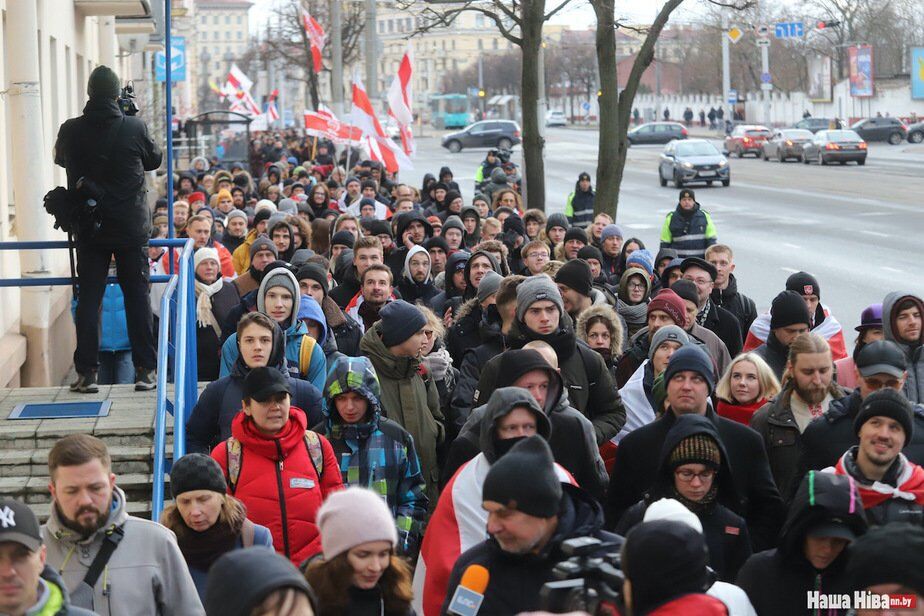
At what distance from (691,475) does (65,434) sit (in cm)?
421

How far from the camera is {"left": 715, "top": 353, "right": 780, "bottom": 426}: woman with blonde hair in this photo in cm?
782

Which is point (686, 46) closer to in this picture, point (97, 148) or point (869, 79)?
point (869, 79)

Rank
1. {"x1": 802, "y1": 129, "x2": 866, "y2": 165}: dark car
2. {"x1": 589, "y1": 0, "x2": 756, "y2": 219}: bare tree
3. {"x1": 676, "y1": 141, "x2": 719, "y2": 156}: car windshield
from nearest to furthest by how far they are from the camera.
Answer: {"x1": 589, "y1": 0, "x2": 756, "y2": 219}: bare tree
{"x1": 676, "y1": 141, "x2": 719, "y2": 156}: car windshield
{"x1": 802, "y1": 129, "x2": 866, "y2": 165}: dark car

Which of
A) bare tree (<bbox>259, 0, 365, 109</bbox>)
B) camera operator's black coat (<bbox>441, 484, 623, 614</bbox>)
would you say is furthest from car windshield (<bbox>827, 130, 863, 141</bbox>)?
camera operator's black coat (<bbox>441, 484, 623, 614</bbox>)

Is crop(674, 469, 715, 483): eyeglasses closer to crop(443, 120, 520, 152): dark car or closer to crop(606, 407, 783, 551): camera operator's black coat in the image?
crop(606, 407, 783, 551): camera operator's black coat

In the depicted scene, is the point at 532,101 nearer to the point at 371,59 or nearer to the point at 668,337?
the point at 371,59

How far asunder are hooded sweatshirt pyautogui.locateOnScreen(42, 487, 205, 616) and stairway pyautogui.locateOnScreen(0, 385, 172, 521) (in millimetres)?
3041

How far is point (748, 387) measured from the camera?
7816 millimetres

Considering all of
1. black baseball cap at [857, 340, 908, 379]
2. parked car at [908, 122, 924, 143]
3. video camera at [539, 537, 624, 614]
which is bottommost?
video camera at [539, 537, 624, 614]

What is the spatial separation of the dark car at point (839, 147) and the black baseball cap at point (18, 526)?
175 ft

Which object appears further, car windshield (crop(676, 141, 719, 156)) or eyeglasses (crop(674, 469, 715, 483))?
car windshield (crop(676, 141, 719, 156))

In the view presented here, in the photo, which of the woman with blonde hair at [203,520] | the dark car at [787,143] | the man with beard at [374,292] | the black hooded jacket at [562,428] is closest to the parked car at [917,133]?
the dark car at [787,143]

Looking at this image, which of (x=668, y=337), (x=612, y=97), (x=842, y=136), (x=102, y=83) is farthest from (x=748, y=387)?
(x=842, y=136)

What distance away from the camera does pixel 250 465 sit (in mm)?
6539
